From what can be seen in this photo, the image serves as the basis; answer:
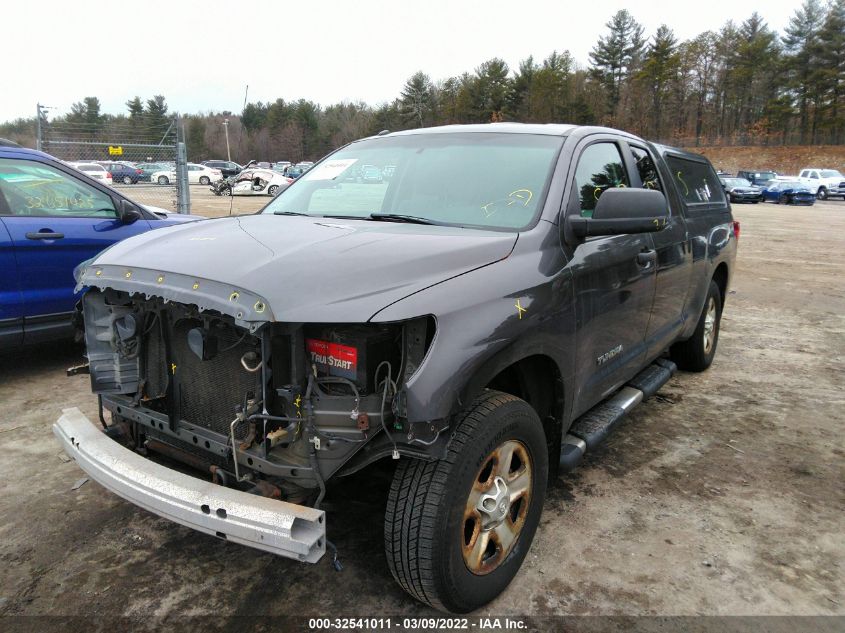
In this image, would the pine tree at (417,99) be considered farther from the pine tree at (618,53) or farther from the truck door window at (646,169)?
the truck door window at (646,169)

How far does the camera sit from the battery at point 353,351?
2.09 meters

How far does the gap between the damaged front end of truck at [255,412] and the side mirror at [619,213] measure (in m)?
1.10

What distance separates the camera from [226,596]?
2498 mm

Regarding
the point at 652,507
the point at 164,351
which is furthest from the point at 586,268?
the point at 164,351

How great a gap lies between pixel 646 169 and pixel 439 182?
1674 millimetres

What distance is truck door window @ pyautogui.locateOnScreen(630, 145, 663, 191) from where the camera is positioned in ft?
13.1

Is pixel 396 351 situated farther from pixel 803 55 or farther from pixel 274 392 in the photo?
pixel 803 55

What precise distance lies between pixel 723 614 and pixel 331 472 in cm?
169

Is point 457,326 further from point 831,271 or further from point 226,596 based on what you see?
point 831,271

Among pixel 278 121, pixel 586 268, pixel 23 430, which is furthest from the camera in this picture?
pixel 278 121

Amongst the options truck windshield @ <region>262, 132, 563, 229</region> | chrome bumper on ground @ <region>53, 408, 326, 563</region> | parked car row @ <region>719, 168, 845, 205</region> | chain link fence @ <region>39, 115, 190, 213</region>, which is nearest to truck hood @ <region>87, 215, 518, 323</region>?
truck windshield @ <region>262, 132, 563, 229</region>

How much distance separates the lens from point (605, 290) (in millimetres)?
3107

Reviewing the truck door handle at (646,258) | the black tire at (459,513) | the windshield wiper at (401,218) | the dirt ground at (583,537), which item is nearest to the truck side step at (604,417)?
the dirt ground at (583,537)

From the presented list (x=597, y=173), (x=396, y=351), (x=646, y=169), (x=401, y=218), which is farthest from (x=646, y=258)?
(x=396, y=351)
